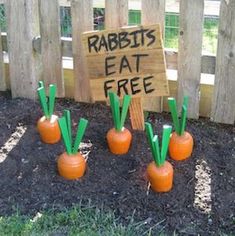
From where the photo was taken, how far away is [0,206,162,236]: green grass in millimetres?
2559

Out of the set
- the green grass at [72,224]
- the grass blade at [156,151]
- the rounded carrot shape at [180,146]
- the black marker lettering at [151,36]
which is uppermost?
the black marker lettering at [151,36]

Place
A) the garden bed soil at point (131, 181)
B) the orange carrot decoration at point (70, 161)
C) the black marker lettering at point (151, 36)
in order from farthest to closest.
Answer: the black marker lettering at point (151, 36), the orange carrot decoration at point (70, 161), the garden bed soil at point (131, 181)

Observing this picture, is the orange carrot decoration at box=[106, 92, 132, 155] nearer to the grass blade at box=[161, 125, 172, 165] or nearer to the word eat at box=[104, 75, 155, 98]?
the word eat at box=[104, 75, 155, 98]

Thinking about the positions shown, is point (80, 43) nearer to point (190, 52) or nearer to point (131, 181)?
point (190, 52)

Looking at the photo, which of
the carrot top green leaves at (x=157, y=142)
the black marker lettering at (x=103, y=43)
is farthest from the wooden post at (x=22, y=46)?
the carrot top green leaves at (x=157, y=142)

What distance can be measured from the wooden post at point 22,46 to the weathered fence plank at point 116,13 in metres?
0.59

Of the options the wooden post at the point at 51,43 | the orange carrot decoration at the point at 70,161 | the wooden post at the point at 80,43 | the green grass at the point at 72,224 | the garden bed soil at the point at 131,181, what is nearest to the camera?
the green grass at the point at 72,224

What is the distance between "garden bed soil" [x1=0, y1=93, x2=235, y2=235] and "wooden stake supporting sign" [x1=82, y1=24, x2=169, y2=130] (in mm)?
302

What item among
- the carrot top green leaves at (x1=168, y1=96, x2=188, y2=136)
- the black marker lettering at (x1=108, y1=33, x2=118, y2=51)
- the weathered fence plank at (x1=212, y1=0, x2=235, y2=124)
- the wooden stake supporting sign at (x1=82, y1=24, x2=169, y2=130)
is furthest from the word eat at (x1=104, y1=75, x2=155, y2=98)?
the weathered fence plank at (x1=212, y1=0, x2=235, y2=124)

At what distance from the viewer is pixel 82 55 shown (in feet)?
11.6

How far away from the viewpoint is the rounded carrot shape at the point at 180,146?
2996mm

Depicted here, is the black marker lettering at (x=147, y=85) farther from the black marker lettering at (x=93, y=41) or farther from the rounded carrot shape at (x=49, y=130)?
the rounded carrot shape at (x=49, y=130)

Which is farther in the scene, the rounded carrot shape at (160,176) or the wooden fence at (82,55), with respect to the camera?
the wooden fence at (82,55)

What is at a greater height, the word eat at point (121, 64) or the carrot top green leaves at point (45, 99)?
the word eat at point (121, 64)
